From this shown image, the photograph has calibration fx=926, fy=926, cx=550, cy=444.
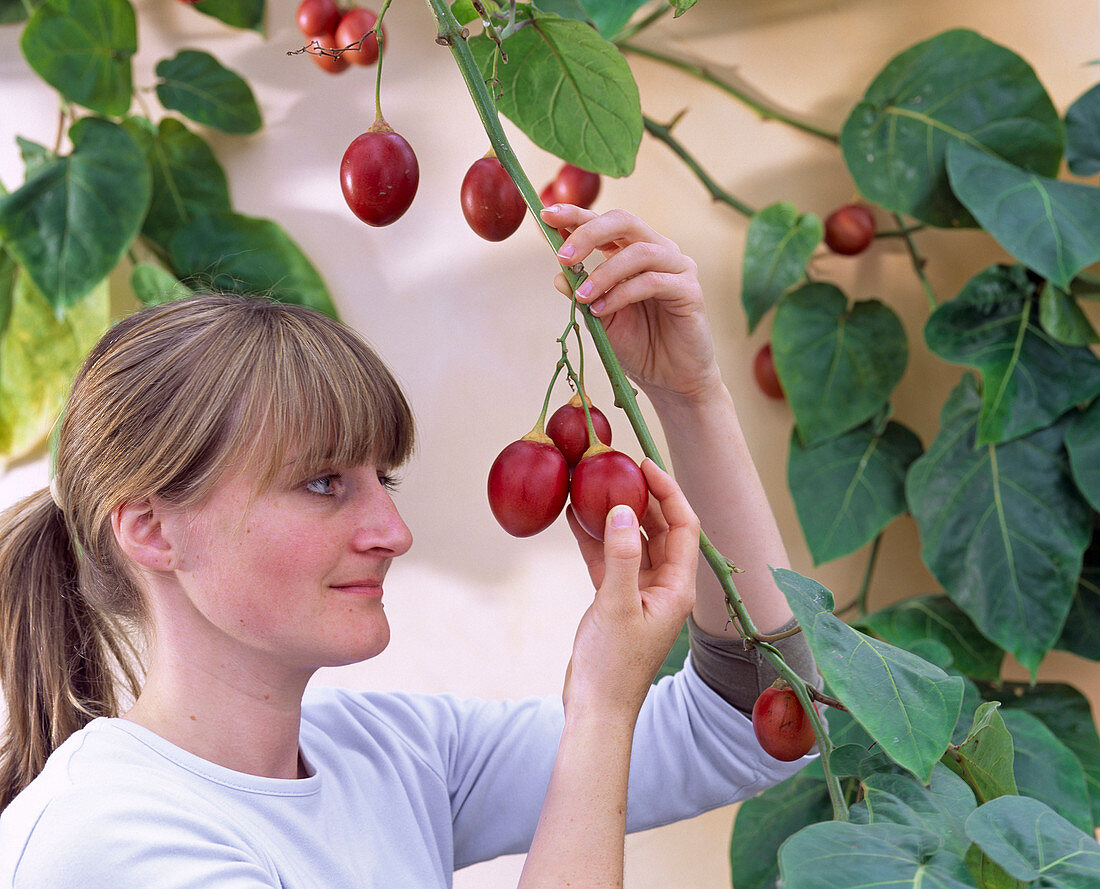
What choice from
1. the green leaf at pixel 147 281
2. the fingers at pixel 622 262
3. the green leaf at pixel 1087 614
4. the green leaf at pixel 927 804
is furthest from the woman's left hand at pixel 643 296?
the green leaf at pixel 147 281

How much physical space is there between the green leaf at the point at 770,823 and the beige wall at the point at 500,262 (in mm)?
159

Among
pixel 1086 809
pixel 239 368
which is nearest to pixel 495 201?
pixel 239 368

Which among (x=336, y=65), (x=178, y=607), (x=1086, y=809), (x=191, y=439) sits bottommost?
(x=1086, y=809)

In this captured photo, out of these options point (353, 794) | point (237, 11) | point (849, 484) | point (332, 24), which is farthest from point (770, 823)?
point (237, 11)

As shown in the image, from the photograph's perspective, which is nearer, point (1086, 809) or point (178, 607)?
point (178, 607)

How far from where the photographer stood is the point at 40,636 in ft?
2.64

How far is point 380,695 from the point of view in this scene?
0.93 metres

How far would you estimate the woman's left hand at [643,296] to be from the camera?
1.82ft

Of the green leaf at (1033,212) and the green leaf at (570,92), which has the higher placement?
the green leaf at (570,92)

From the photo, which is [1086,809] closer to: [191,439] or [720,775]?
[720,775]

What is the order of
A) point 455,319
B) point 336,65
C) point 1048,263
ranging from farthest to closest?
1. point 455,319
2. point 336,65
3. point 1048,263

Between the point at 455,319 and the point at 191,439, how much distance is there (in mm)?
753

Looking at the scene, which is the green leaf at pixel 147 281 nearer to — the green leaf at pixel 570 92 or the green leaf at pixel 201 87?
the green leaf at pixel 201 87

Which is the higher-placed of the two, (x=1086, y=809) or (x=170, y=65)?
(x=170, y=65)
